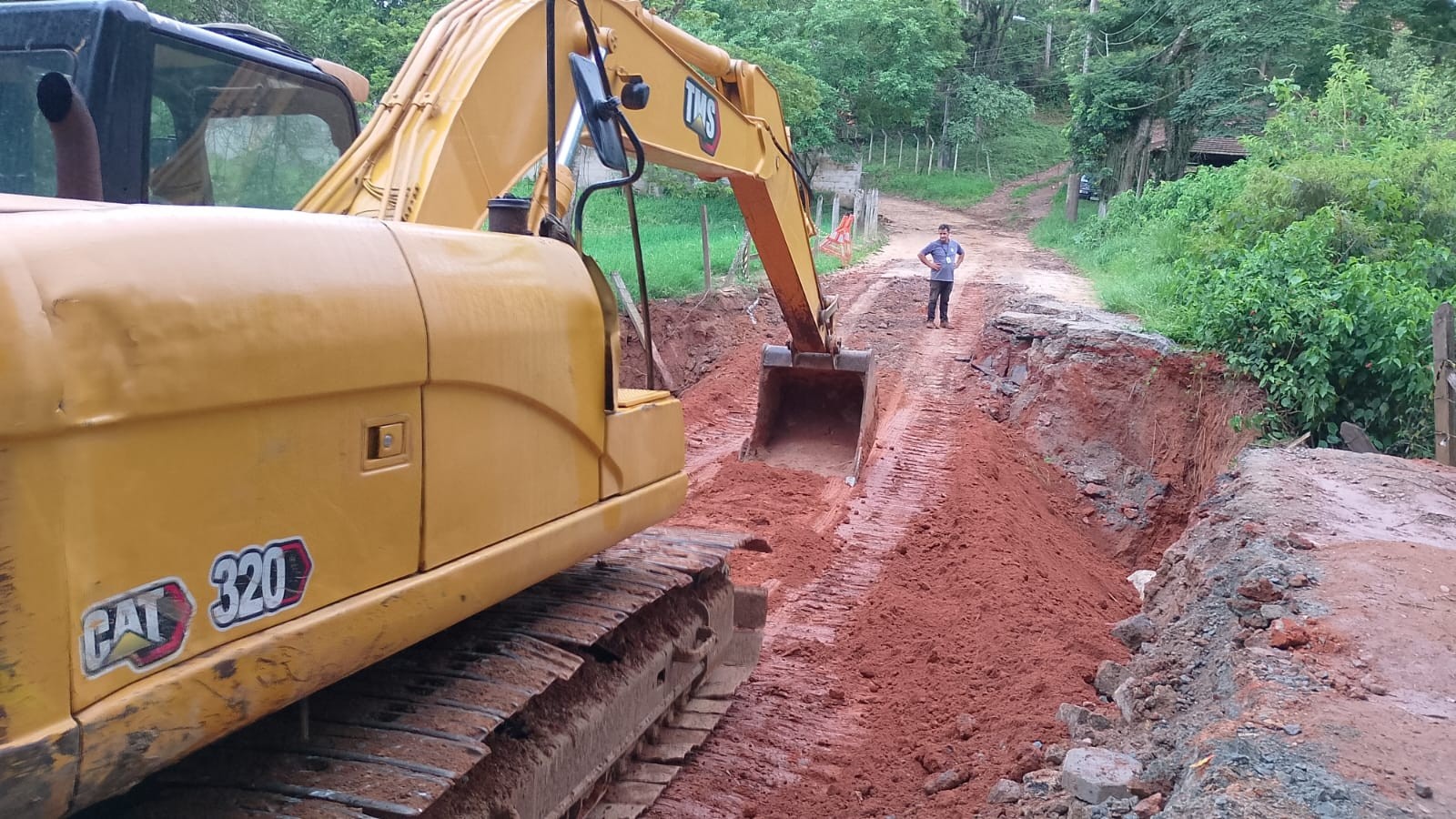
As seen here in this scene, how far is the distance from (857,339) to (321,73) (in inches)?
377

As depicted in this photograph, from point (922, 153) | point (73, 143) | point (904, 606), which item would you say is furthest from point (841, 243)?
point (922, 153)

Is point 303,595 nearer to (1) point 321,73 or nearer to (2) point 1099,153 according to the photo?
(1) point 321,73

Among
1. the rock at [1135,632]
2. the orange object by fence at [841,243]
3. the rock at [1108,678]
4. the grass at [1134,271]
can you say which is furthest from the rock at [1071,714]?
the orange object by fence at [841,243]

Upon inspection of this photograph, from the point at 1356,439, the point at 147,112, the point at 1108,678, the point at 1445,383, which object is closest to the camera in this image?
the point at 147,112

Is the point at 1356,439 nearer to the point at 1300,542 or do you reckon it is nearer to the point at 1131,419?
the point at 1131,419

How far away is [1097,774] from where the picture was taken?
11.4ft

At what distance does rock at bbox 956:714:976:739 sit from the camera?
451cm

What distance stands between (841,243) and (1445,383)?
44.8ft

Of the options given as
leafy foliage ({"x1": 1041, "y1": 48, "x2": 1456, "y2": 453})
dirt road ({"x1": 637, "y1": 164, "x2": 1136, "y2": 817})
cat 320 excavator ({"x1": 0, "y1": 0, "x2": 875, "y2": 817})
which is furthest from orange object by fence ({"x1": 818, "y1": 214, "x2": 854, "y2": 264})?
cat 320 excavator ({"x1": 0, "y1": 0, "x2": 875, "y2": 817})

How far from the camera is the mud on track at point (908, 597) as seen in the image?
13.8 feet

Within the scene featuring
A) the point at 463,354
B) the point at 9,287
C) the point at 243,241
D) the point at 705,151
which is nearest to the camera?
the point at 9,287

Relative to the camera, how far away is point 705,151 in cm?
525

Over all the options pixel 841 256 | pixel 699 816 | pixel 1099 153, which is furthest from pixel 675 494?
pixel 1099 153

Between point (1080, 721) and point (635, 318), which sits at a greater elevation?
point (635, 318)
